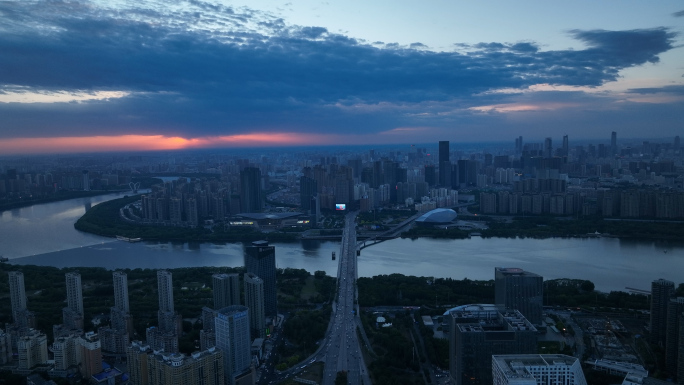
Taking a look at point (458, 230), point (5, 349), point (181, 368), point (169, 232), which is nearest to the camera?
point (181, 368)

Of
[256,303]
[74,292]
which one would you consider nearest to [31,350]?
A: [74,292]

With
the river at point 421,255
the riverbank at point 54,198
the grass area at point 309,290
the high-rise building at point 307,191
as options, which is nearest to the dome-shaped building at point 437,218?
the river at point 421,255

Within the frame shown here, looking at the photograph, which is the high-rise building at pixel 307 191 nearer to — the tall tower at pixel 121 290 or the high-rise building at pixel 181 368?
the tall tower at pixel 121 290

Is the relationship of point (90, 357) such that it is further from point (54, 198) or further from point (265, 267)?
point (54, 198)

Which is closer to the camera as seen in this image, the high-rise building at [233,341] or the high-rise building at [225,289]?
the high-rise building at [233,341]

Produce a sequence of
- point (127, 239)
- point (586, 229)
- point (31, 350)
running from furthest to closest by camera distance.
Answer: point (127, 239), point (586, 229), point (31, 350)
